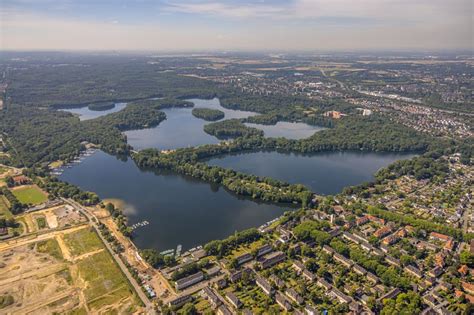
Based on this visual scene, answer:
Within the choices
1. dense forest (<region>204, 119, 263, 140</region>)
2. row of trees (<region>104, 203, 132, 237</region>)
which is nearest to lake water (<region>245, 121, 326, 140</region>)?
dense forest (<region>204, 119, 263, 140</region>)

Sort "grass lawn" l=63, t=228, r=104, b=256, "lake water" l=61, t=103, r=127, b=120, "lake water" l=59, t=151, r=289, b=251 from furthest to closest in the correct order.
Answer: "lake water" l=61, t=103, r=127, b=120 → "lake water" l=59, t=151, r=289, b=251 → "grass lawn" l=63, t=228, r=104, b=256

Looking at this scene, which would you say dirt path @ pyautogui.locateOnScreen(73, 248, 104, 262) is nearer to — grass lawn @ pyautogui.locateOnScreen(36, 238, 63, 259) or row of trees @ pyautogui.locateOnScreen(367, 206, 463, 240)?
grass lawn @ pyautogui.locateOnScreen(36, 238, 63, 259)

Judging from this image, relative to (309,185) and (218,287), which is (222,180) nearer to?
(309,185)

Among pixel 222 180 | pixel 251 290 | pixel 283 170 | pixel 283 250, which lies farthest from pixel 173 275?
pixel 283 170

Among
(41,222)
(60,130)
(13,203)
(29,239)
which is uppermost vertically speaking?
(60,130)

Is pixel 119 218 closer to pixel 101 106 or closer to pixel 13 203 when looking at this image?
pixel 13 203

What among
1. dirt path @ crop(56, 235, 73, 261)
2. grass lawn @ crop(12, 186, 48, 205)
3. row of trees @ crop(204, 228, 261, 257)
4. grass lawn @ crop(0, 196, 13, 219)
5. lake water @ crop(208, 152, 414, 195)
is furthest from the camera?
lake water @ crop(208, 152, 414, 195)

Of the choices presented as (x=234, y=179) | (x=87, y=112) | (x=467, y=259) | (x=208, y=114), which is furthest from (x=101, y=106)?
(x=467, y=259)
